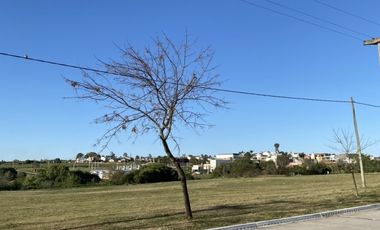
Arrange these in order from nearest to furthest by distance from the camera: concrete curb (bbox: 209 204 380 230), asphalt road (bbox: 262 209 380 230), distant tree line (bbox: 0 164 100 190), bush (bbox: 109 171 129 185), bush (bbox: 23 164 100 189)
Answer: asphalt road (bbox: 262 209 380 230) → concrete curb (bbox: 209 204 380 230) → distant tree line (bbox: 0 164 100 190) → bush (bbox: 23 164 100 189) → bush (bbox: 109 171 129 185)

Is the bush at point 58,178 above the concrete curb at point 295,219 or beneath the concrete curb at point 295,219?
above

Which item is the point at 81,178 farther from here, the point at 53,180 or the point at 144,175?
the point at 144,175

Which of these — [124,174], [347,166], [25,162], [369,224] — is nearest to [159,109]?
[369,224]

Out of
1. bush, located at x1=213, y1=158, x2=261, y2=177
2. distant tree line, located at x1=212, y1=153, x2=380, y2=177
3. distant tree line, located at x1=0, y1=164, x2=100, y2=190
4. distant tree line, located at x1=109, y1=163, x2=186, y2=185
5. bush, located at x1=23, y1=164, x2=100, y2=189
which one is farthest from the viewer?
distant tree line, located at x1=212, y1=153, x2=380, y2=177

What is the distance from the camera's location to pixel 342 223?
14906 mm

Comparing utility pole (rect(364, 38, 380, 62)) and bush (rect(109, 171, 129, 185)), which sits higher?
utility pole (rect(364, 38, 380, 62))

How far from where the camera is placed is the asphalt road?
45.9ft

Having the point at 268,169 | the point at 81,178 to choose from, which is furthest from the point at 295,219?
the point at 268,169

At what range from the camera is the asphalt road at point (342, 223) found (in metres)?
14.0

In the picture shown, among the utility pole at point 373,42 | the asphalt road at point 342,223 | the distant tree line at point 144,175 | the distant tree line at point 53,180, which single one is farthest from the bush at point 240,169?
the asphalt road at point 342,223

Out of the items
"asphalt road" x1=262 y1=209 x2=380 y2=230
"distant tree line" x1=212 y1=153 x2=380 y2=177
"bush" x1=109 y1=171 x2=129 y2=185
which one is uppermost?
"distant tree line" x1=212 y1=153 x2=380 y2=177

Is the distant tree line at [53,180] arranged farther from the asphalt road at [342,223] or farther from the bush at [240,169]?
the asphalt road at [342,223]

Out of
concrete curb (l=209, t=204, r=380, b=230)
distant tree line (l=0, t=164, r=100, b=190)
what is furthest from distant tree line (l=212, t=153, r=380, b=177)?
concrete curb (l=209, t=204, r=380, b=230)

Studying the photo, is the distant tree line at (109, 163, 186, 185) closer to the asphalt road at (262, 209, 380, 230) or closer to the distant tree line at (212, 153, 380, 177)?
the distant tree line at (212, 153, 380, 177)
